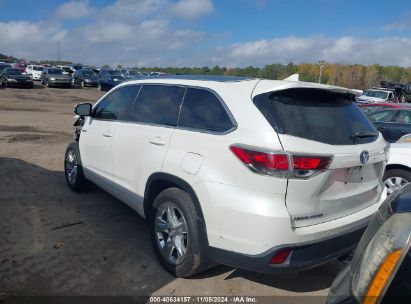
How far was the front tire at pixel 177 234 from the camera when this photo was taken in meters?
3.17

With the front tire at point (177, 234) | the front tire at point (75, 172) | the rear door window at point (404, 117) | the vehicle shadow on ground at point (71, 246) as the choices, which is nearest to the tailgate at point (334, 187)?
the front tire at point (177, 234)

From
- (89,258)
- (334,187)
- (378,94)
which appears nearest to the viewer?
(334,187)

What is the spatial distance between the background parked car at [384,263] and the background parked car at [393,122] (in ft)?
22.8

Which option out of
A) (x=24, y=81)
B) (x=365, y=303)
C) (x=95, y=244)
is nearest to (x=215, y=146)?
(x=365, y=303)

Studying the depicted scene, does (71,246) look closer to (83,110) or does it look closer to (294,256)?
(83,110)

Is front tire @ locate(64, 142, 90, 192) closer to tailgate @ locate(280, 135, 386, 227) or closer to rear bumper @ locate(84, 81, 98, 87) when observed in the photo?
tailgate @ locate(280, 135, 386, 227)

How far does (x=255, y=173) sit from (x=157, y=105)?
1.56 metres

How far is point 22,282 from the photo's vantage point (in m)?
3.34

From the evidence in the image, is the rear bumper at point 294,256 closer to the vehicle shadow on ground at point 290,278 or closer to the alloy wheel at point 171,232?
the alloy wheel at point 171,232

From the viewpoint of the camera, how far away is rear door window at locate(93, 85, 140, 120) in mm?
4405

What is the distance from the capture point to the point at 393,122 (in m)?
8.53

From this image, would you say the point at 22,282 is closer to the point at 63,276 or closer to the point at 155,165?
the point at 63,276

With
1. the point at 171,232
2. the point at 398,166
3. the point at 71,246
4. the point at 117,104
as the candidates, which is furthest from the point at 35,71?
the point at 171,232

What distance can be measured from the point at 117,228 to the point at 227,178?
2225mm
